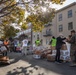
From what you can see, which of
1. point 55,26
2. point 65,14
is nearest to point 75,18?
point 65,14

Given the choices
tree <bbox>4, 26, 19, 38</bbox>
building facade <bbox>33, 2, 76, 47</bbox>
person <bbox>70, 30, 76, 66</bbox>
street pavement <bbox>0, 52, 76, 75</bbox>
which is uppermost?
building facade <bbox>33, 2, 76, 47</bbox>

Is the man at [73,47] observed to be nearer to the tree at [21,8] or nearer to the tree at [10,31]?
the tree at [21,8]

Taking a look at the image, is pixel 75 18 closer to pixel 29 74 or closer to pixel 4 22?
pixel 4 22

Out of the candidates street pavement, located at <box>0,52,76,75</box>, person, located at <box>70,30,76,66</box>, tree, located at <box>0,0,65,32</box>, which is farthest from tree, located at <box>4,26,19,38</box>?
person, located at <box>70,30,76,66</box>

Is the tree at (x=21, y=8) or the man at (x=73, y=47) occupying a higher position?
the tree at (x=21, y=8)

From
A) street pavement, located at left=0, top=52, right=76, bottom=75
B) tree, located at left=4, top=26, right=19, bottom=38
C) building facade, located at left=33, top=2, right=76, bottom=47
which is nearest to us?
street pavement, located at left=0, top=52, right=76, bottom=75

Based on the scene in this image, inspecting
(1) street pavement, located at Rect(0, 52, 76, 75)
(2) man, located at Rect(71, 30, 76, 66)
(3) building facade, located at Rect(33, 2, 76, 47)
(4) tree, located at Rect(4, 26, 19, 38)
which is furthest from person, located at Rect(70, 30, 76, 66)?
(3) building facade, located at Rect(33, 2, 76, 47)

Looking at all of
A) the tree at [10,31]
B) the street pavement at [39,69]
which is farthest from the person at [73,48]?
the tree at [10,31]

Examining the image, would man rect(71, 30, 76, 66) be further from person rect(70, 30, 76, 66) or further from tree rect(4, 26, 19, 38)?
tree rect(4, 26, 19, 38)

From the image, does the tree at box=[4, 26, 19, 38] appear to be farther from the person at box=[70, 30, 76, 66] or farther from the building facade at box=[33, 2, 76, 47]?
the building facade at box=[33, 2, 76, 47]

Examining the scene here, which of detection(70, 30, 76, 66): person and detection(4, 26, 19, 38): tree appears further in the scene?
detection(4, 26, 19, 38): tree

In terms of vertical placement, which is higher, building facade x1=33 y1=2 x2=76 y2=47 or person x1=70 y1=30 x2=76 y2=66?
building facade x1=33 y1=2 x2=76 y2=47

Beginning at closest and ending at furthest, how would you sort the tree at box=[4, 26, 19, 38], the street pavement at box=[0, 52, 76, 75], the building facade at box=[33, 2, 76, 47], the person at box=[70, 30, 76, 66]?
the street pavement at box=[0, 52, 76, 75] → the person at box=[70, 30, 76, 66] → the tree at box=[4, 26, 19, 38] → the building facade at box=[33, 2, 76, 47]

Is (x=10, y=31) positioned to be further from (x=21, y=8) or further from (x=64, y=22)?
(x=64, y=22)
